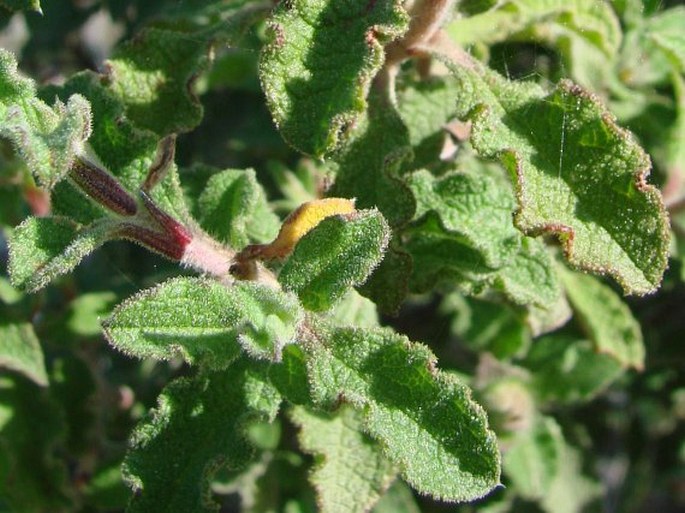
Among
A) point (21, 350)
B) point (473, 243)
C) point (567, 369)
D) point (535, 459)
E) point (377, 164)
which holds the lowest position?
point (535, 459)

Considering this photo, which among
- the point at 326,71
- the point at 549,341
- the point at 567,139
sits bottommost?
the point at 549,341

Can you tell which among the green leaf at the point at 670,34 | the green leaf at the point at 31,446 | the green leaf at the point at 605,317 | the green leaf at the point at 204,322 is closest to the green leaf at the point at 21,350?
the green leaf at the point at 31,446

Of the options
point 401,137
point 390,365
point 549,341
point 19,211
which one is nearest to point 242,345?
point 390,365

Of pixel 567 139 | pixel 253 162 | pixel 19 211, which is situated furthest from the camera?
pixel 253 162

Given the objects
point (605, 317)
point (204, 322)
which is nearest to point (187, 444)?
point (204, 322)

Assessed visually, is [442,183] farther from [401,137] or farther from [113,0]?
[113,0]

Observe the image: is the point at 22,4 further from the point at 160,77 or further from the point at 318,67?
the point at 318,67

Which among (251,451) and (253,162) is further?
(253,162)
